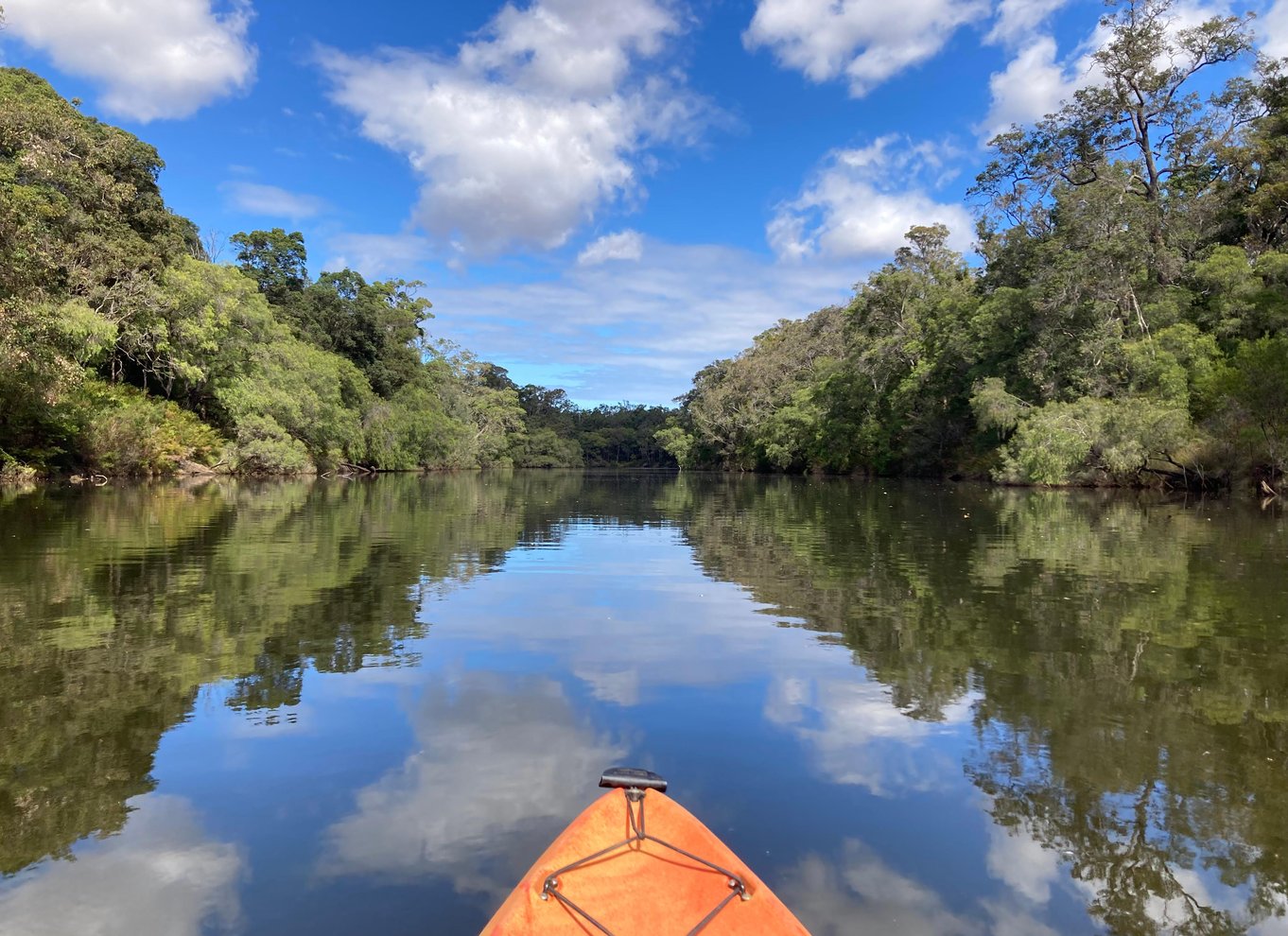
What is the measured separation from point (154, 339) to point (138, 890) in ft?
112

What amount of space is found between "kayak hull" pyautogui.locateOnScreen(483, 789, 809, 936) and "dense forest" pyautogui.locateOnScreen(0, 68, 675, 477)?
22095 millimetres

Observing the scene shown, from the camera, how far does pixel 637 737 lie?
17.4 ft

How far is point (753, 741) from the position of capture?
5.26 m

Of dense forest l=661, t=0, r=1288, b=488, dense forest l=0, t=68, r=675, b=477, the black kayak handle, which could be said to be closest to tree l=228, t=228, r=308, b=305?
dense forest l=0, t=68, r=675, b=477

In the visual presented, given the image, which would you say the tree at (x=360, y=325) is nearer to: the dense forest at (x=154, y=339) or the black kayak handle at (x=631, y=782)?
the dense forest at (x=154, y=339)

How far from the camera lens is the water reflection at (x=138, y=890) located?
3199 millimetres

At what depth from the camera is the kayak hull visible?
9.29ft

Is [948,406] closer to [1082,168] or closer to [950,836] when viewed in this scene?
[1082,168]

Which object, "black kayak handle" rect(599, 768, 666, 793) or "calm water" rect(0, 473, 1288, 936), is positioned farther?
"calm water" rect(0, 473, 1288, 936)

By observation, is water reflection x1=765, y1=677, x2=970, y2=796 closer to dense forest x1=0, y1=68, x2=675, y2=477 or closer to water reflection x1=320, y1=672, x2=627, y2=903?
water reflection x1=320, y1=672, x2=627, y2=903

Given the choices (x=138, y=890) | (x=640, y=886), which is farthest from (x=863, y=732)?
(x=138, y=890)

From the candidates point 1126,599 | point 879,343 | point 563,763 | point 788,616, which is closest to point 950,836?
point 563,763

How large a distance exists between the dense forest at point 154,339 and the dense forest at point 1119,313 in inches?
1323

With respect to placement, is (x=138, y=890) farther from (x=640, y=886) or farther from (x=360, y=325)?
(x=360, y=325)
